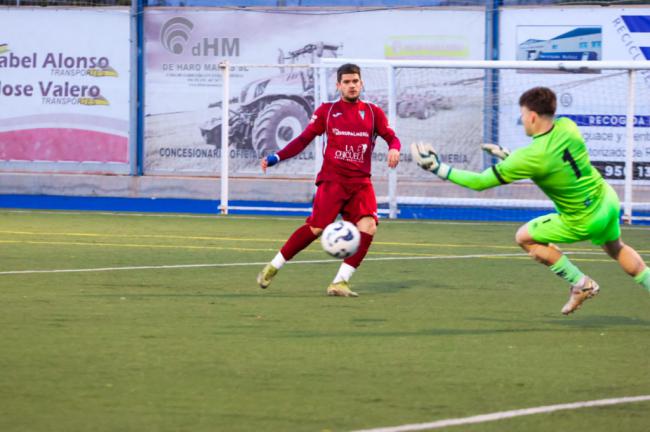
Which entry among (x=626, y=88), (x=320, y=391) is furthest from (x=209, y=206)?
(x=320, y=391)

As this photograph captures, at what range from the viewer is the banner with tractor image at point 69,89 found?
25.3m

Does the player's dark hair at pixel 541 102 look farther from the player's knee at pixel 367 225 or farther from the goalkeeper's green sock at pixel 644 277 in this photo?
the player's knee at pixel 367 225

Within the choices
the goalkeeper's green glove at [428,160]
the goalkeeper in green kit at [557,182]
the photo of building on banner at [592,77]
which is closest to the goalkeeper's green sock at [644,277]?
the goalkeeper in green kit at [557,182]

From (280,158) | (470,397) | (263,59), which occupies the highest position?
(263,59)

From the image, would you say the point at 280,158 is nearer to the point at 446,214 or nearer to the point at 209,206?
the point at 446,214

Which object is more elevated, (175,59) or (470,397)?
(175,59)

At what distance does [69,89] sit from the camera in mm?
25453

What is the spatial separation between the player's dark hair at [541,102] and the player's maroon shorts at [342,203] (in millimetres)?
2622

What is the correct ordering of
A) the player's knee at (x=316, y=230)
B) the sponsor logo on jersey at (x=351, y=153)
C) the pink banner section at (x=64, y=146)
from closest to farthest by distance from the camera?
the player's knee at (x=316, y=230) < the sponsor logo on jersey at (x=351, y=153) < the pink banner section at (x=64, y=146)

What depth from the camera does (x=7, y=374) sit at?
7473mm

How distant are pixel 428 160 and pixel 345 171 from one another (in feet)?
8.82

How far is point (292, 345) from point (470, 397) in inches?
75.2

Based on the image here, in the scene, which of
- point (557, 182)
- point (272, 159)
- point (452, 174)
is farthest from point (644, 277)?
point (272, 159)

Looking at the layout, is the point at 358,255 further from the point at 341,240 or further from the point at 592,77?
the point at 592,77
